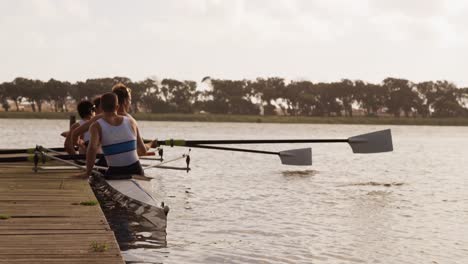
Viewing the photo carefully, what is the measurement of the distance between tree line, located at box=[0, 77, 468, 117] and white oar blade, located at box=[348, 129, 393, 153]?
135 m

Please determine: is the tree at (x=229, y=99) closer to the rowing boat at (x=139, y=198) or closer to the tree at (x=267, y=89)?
the tree at (x=267, y=89)

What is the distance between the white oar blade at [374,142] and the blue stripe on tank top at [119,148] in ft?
36.6

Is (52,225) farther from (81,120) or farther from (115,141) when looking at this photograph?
(81,120)

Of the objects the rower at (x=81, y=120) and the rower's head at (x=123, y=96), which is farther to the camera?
Result: the rower at (x=81, y=120)

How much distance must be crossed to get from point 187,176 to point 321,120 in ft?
427

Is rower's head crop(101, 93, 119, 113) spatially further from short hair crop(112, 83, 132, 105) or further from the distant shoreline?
the distant shoreline

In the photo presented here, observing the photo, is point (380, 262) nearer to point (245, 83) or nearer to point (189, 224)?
point (189, 224)

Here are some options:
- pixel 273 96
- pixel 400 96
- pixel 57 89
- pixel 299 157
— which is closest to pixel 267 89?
pixel 273 96

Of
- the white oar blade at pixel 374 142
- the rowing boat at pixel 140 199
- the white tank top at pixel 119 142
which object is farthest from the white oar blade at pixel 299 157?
the white tank top at pixel 119 142

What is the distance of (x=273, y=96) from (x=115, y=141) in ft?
492

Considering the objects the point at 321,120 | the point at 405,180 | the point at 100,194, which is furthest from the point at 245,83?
the point at 100,194

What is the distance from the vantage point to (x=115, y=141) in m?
12.1

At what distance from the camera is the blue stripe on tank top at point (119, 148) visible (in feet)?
39.8

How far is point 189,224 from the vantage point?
45.9 feet
